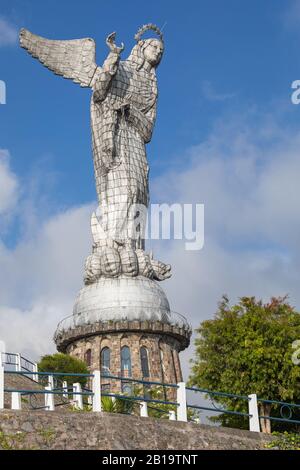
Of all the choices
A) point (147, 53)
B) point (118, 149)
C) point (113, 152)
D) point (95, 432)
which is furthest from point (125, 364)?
point (95, 432)

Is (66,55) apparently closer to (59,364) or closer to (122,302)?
(122,302)

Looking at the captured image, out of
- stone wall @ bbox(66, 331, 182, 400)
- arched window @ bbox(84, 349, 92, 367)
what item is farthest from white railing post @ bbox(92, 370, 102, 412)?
arched window @ bbox(84, 349, 92, 367)

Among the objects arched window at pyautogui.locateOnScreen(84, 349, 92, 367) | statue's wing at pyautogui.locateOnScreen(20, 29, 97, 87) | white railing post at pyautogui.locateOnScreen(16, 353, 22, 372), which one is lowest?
white railing post at pyautogui.locateOnScreen(16, 353, 22, 372)

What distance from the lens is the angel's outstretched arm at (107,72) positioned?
5469 centimetres

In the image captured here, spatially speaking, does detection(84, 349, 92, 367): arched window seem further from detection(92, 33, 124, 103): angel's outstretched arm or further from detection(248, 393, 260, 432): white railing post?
detection(248, 393, 260, 432): white railing post

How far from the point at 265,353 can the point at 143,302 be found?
60.8 feet

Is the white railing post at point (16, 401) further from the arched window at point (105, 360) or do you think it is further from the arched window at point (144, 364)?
the arched window at point (144, 364)

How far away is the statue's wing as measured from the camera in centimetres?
5809

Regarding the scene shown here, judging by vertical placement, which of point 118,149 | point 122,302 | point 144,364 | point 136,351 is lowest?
point 144,364

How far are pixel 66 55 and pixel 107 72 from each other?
4347 millimetres

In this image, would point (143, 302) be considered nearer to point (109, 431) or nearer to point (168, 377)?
point (168, 377)

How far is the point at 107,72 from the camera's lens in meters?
55.9

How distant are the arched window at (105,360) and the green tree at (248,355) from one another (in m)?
14.8

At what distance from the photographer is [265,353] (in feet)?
123
